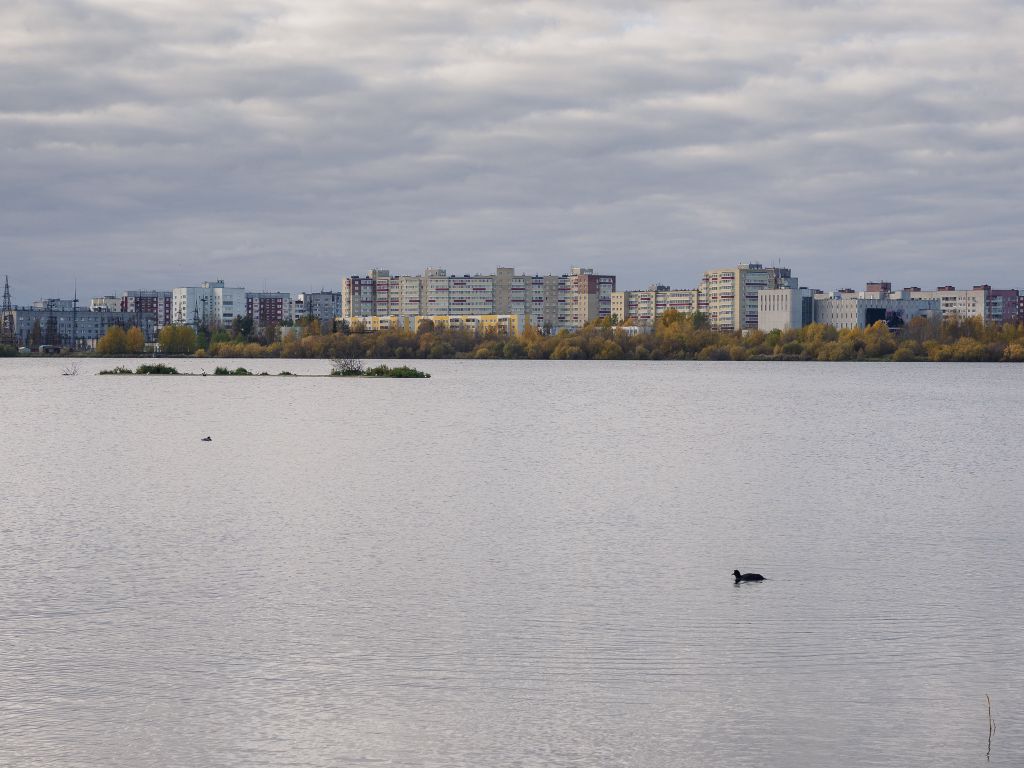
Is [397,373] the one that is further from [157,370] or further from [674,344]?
[674,344]

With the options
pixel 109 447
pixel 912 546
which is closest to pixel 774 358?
pixel 109 447

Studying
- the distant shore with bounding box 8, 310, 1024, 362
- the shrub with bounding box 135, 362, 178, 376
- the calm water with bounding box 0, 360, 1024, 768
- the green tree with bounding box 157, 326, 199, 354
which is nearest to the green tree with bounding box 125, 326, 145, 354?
the distant shore with bounding box 8, 310, 1024, 362

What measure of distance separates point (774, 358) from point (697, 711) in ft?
530

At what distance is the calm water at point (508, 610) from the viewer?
9539mm

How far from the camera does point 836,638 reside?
12492 millimetres

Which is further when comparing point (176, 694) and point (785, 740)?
point (176, 694)

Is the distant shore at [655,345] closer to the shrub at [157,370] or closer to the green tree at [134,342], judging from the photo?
the green tree at [134,342]

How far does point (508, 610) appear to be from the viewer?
13.9 metres

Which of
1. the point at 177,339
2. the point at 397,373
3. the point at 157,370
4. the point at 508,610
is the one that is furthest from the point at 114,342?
the point at 508,610

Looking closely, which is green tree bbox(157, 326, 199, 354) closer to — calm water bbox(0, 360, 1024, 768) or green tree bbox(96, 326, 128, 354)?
green tree bbox(96, 326, 128, 354)

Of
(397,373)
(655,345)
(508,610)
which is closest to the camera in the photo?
(508,610)

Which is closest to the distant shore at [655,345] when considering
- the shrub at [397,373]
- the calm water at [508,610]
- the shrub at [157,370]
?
the shrub at [157,370]

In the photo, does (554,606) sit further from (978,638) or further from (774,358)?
(774,358)

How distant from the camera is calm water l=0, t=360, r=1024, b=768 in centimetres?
954
